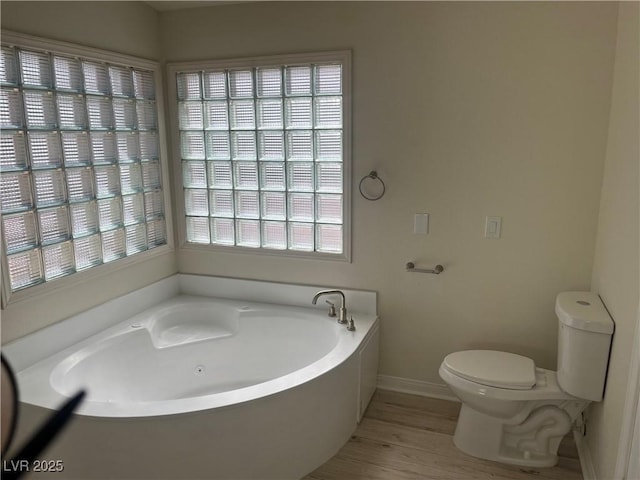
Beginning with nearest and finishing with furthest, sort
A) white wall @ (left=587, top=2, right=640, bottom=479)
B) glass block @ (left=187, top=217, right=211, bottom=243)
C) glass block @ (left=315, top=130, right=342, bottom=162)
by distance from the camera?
white wall @ (left=587, top=2, right=640, bottom=479) < glass block @ (left=315, top=130, right=342, bottom=162) < glass block @ (left=187, top=217, right=211, bottom=243)

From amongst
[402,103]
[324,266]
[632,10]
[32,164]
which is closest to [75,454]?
[32,164]

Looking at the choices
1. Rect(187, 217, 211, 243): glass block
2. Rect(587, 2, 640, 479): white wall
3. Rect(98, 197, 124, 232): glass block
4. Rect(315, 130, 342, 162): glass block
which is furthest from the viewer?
Rect(187, 217, 211, 243): glass block

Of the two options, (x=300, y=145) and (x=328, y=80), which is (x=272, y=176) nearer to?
(x=300, y=145)

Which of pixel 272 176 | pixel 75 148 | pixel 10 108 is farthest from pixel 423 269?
pixel 10 108

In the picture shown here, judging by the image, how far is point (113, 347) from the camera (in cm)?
261

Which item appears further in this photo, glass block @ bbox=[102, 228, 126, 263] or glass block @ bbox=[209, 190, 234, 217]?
glass block @ bbox=[209, 190, 234, 217]

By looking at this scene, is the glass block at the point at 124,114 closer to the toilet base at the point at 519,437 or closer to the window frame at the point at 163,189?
the window frame at the point at 163,189

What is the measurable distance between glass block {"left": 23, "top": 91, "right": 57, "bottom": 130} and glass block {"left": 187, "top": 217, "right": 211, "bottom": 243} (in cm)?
108

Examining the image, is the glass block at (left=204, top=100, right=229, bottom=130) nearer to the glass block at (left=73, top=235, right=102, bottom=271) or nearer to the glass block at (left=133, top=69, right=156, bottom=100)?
the glass block at (left=133, top=69, right=156, bottom=100)

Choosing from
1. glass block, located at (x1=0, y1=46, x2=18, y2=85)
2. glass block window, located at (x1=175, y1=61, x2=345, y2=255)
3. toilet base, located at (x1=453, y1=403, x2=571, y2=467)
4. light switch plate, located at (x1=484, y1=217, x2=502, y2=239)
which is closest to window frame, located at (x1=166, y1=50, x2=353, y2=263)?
glass block window, located at (x1=175, y1=61, x2=345, y2=255)

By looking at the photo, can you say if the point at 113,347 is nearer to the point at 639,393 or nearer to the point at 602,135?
the point at 639,393

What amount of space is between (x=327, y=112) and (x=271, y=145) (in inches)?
15.9

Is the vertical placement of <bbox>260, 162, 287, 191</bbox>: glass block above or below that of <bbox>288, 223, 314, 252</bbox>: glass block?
above

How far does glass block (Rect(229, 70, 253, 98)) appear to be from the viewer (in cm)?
288
